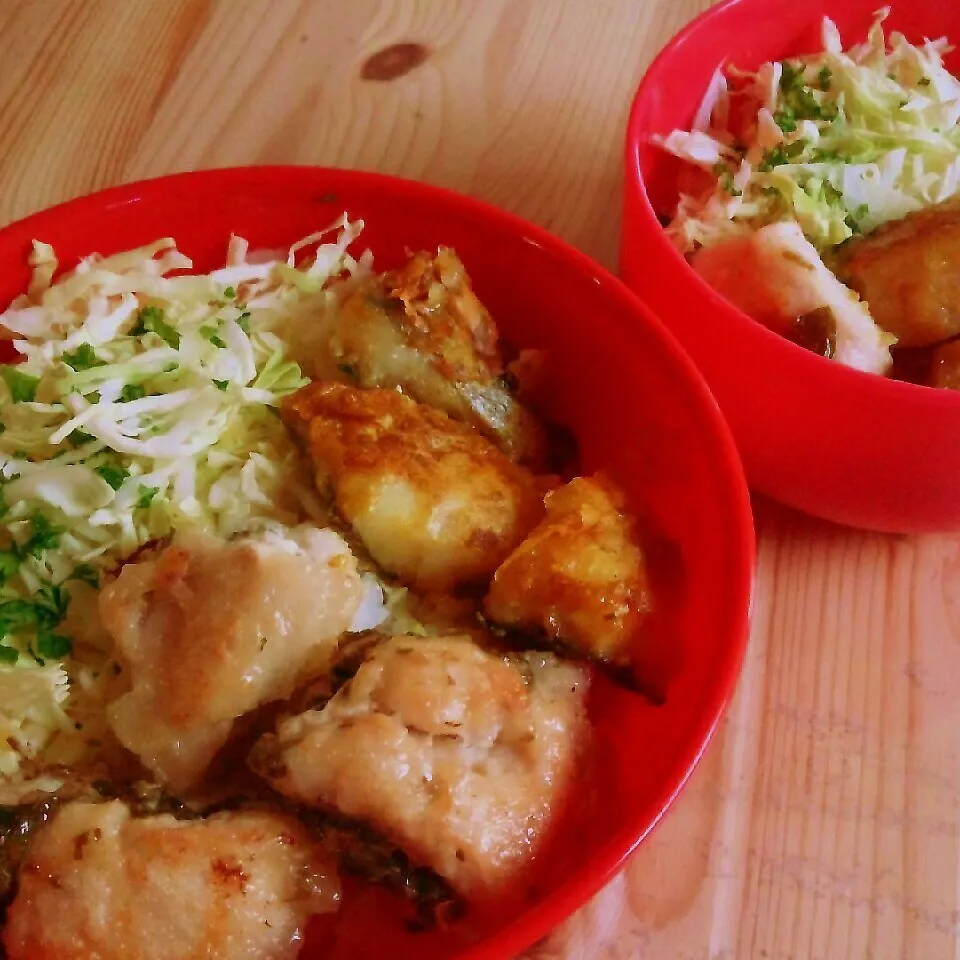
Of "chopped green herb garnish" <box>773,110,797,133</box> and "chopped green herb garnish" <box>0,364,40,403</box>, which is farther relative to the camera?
"chopped green herb garnish" <box>773,110,797,133</box>

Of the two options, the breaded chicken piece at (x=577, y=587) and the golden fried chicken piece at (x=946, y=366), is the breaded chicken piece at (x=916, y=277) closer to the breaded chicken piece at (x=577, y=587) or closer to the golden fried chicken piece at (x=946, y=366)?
the golden fried chicken piece at (x=946, y=366)

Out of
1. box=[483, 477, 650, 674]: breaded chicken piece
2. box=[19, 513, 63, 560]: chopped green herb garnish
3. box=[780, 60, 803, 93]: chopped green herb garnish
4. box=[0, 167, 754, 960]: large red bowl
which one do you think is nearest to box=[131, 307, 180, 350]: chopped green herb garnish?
box=[0, 167, 754, 960]: large red bowl

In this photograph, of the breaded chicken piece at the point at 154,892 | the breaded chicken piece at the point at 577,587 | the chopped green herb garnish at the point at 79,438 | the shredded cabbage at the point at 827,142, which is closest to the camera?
the breaded chicken piece at the point at 154,892

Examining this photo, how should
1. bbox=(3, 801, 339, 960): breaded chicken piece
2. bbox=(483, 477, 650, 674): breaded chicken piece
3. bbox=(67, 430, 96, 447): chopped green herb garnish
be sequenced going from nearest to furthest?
bbox=(3, 801, 339, 960): breaded chicken piece
bbox=(483, 477, 650, 674): breaded chicken piece
bbox=(67, 430, 96, 447): chopped green herb garnish

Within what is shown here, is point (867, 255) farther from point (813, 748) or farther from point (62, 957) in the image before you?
point (62, 957)

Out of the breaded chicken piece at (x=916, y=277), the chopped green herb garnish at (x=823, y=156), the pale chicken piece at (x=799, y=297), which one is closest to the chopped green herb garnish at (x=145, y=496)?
the pale chicken piece at (x=799, y=297)

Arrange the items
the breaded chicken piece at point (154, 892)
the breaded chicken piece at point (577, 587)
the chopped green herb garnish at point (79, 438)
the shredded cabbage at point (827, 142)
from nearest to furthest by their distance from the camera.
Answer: the breaded chicken piece at point (154, 892)
the breaded chicken piece at point (577, 587)
the chopped green herb garnish at point (79, 438)
the shredded cabbage at point (827, 142)

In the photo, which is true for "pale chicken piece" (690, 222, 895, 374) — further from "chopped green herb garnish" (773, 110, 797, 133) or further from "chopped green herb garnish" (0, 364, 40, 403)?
"chopped green herb garnish" (0, 364, 40, 403)

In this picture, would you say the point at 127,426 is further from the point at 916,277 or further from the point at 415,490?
the point at 916,277
